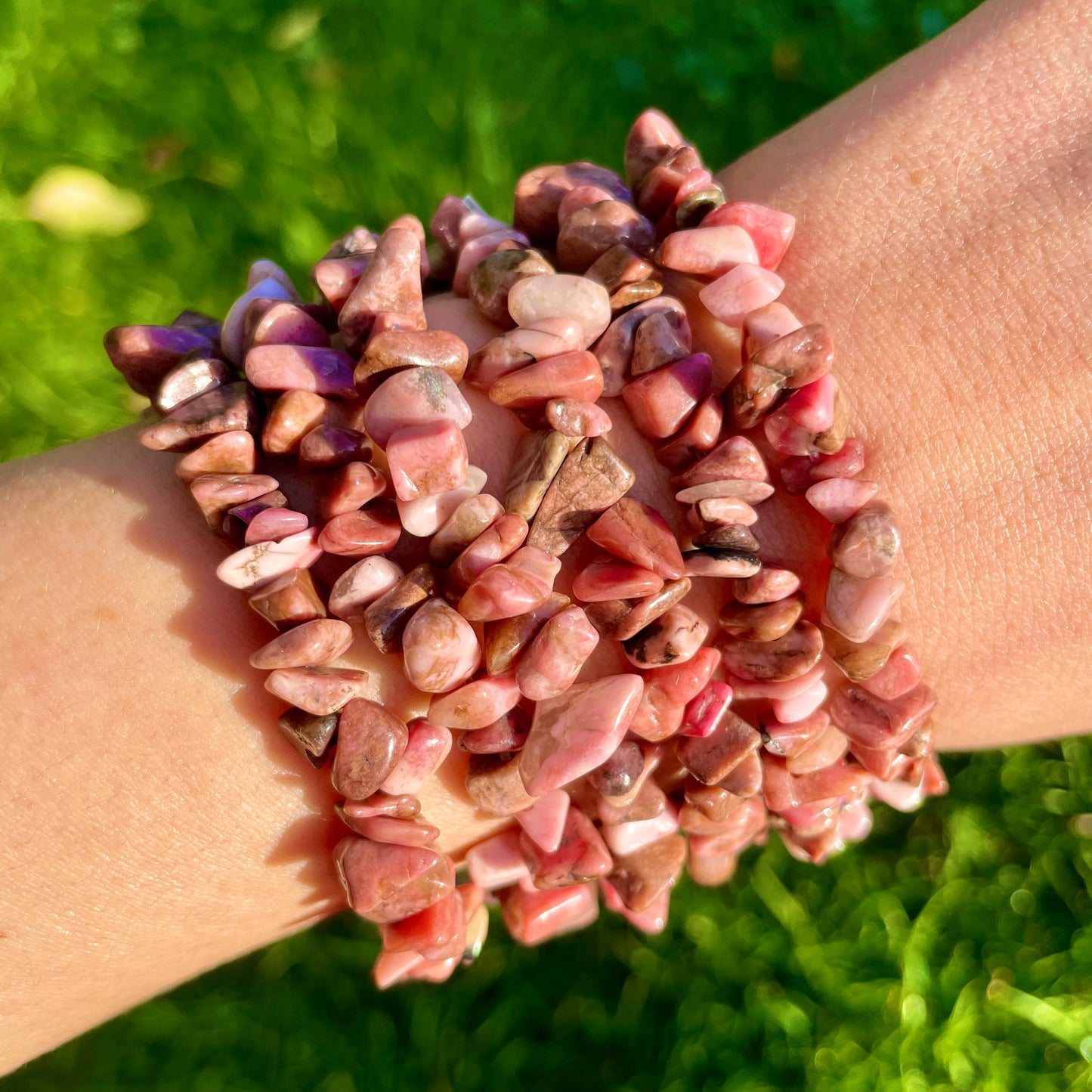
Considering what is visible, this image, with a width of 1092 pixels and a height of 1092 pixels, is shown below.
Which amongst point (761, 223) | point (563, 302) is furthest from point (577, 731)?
point (761, 223)

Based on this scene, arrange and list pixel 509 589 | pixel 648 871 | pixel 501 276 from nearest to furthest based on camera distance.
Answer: pixel 509 589 < pixel 501 276 < pixel 648 871

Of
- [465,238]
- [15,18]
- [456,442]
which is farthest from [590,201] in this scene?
[15,18]

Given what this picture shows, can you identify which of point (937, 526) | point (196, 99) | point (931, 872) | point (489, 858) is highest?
point (196, 99)

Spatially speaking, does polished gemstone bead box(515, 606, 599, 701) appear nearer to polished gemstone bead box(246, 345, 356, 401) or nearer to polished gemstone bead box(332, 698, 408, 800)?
polished gemstone bead box(332, 698, 408, 800)

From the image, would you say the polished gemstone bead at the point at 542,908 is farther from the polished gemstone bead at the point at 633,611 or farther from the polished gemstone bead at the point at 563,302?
the polished gemstone bead at the point at 563,302

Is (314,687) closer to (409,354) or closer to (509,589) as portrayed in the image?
(509,589)

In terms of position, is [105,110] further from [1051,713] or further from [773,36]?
[1051,713]
